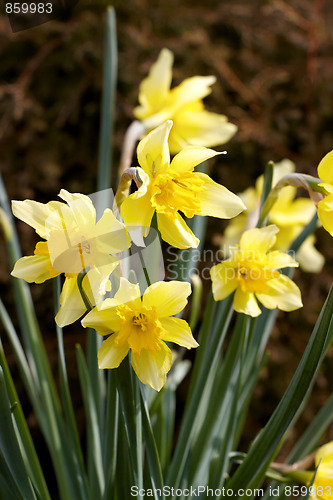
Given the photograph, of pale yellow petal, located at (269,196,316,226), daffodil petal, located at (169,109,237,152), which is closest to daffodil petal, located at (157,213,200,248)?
pale yellow petal, located at (269,196,316,226)

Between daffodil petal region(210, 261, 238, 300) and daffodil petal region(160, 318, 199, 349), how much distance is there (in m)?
0.08

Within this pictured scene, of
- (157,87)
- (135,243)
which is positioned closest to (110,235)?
(135,243)

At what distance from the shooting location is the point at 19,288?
0.64m

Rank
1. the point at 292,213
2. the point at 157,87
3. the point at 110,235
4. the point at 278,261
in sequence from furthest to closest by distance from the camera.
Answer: the point at 157,87, the point at 292,213, the point at 278,261, the point at 110,235

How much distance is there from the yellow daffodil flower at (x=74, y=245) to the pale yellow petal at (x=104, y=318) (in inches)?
0.4

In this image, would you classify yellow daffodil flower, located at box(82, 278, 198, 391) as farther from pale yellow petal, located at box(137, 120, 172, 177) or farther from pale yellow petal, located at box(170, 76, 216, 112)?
pale yellow petal, located at box(170, 76, 216, 112)

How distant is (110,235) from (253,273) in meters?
0.19

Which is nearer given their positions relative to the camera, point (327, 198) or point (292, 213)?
point (327, 198)

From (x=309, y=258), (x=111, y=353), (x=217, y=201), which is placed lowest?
(x=309, y=258)

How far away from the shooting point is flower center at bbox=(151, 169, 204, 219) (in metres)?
0.41

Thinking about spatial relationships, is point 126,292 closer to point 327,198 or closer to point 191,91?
point 327,198

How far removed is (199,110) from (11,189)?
2.21ft

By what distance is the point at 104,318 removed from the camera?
1.30 ft

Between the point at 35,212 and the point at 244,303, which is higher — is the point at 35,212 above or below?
above
